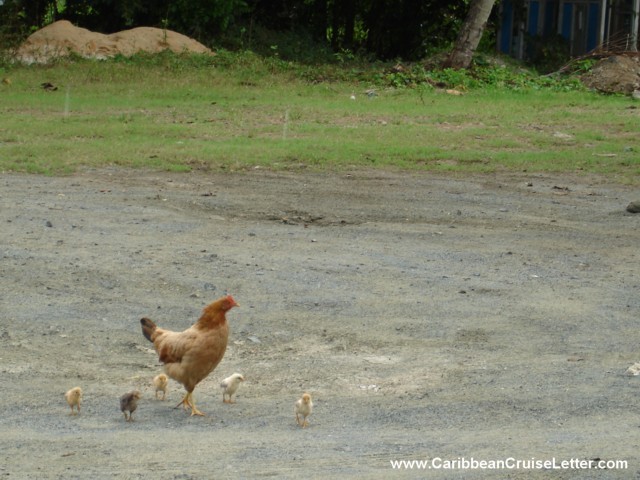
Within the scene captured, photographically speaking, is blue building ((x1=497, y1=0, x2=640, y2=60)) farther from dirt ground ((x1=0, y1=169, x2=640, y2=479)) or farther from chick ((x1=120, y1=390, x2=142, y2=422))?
chick ((x1=120, y1=390, x2=142, y2=422))

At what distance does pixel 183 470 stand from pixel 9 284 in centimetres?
406

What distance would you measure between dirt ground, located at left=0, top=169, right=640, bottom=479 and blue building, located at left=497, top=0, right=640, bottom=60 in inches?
719

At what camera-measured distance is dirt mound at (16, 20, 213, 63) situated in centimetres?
2458

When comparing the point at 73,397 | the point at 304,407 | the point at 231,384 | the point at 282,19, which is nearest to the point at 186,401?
the point at 231,384

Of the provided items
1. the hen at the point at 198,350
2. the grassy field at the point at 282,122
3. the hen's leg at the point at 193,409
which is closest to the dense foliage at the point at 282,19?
the grassy field at the point at 282,122

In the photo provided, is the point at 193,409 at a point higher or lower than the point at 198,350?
lower

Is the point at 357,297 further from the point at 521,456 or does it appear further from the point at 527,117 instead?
the point at 527,117

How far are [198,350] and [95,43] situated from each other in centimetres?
2002

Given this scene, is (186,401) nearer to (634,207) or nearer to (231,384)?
(231,384)

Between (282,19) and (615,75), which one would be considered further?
(282,19)

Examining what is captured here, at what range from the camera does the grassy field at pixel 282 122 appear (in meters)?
15.6

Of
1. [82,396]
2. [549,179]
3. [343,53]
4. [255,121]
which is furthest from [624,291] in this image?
[343,53]

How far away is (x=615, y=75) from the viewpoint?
24891mm

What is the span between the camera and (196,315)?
8242 mm
